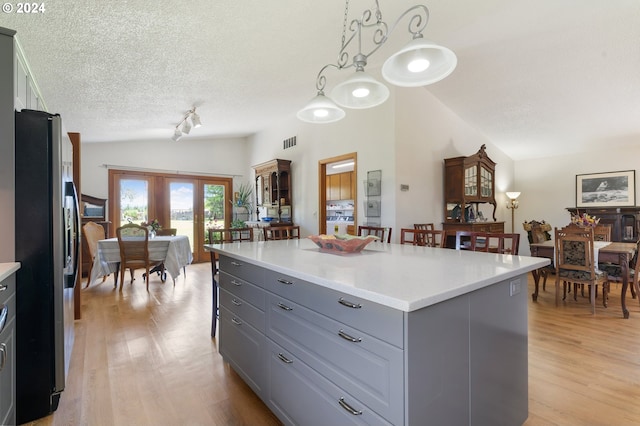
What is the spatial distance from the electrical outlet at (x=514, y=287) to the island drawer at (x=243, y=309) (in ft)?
4.17

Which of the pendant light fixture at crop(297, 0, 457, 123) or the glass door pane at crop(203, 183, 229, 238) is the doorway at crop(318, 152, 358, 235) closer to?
the glass door pane at crop(203, 183, 229, 238)

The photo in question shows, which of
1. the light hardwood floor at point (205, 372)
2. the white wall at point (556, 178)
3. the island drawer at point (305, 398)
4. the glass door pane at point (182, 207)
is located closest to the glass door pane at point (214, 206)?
the glass door pane at point (182, 207)

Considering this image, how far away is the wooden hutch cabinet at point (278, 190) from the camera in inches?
245

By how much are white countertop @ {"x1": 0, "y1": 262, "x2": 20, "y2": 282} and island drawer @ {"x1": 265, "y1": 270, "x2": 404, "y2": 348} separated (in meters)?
1.17

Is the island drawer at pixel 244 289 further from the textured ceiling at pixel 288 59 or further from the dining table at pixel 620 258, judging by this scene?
the dining table at pixel 620 258

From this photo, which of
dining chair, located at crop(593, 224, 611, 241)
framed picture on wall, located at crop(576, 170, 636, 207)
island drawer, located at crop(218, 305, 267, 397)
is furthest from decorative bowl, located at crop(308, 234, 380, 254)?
framed picture on wall, located at crop(576, 170, 636, 207)

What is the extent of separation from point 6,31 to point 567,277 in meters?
5.11

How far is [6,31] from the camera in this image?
5.16ft

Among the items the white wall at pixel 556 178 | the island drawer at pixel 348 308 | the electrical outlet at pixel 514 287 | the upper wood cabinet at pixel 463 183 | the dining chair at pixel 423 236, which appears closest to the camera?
the island drawer at pixel 348 308

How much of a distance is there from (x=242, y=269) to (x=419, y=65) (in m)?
1.60

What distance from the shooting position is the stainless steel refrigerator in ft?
5.39

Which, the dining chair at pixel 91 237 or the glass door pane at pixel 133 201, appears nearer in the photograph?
the dining chair at pixel 91 237

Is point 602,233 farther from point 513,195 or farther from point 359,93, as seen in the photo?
point 359,93

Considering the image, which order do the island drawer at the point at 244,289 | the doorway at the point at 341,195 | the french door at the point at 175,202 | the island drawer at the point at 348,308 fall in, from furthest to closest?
the doorway at the point at 341,195
the french door at the point at 175,202
the island drawer at the point at 244,289
the island drawer at the point at 348,308
